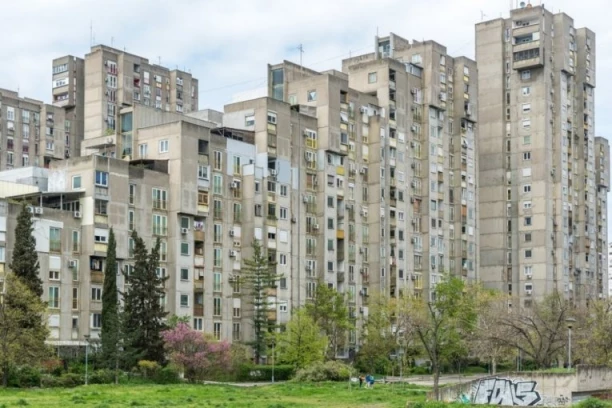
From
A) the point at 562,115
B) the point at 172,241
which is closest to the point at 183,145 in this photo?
the point at 172,241

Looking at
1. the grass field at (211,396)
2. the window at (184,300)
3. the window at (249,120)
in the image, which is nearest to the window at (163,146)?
the window at (249,120)

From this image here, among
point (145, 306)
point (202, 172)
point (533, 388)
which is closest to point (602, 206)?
point (202, 172)

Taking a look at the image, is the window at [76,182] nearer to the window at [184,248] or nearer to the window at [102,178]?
the window at [102,178]

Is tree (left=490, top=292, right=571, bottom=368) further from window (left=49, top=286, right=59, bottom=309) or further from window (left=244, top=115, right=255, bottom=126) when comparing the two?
window (left=49, top=286, right=59, bottom=309)

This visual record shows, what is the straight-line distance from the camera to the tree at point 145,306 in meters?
95.1

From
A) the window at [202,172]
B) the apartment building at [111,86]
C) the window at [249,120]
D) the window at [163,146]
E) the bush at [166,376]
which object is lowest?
the bush at [166,376]

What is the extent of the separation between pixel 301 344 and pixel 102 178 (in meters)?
26.1

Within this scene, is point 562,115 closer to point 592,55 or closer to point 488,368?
point 592,55

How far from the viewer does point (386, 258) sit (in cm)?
13450

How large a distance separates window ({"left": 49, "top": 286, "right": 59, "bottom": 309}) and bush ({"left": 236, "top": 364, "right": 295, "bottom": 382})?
60.2ft

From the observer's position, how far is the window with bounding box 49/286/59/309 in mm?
97250

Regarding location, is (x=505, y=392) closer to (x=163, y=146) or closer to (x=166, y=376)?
(x=166, y=376)

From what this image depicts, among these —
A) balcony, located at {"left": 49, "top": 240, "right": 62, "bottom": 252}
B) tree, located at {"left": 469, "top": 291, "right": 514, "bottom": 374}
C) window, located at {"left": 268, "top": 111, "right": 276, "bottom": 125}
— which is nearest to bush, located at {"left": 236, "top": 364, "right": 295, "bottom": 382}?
tree, located at {"left": 469, "top": 291, "right": 514, "bottom": 374}

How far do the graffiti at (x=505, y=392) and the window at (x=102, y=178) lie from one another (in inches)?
1895
